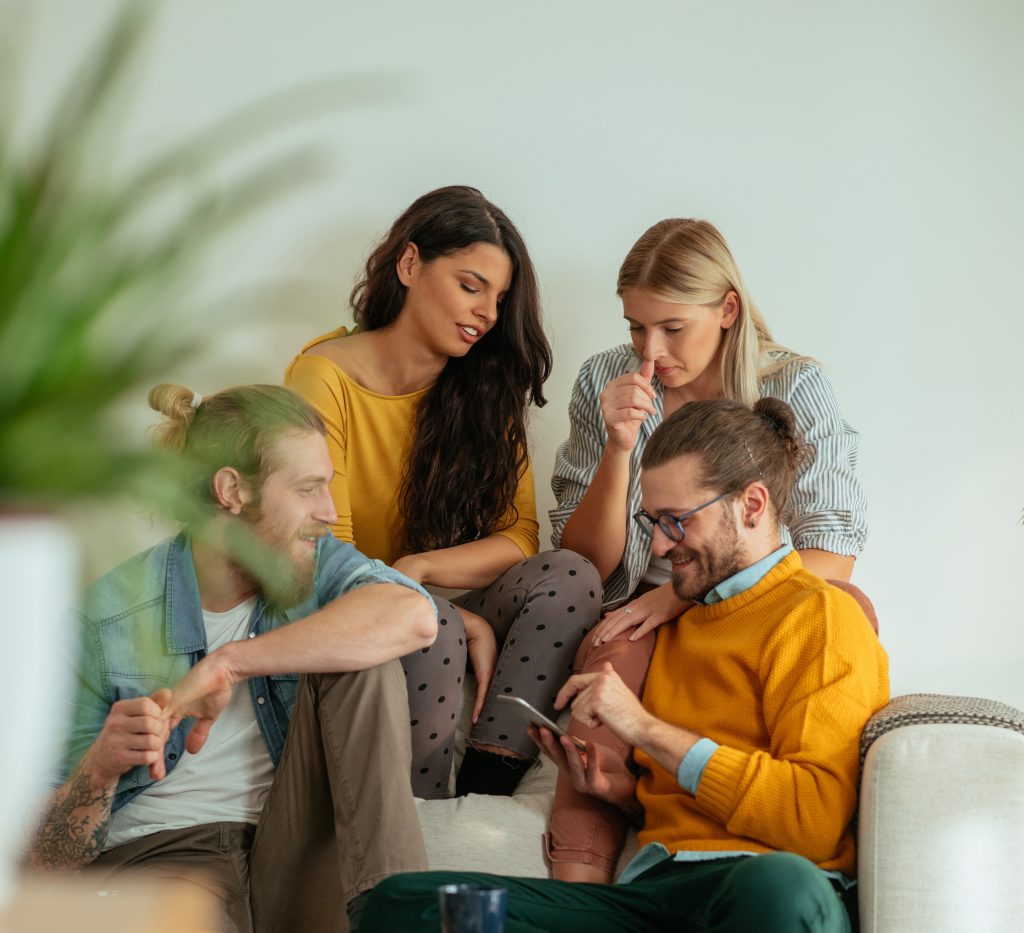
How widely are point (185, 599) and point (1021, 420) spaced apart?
210 cm

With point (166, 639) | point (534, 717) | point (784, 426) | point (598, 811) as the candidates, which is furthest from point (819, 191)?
point (166, 639)

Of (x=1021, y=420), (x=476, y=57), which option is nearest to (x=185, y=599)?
(x=476, y=57)

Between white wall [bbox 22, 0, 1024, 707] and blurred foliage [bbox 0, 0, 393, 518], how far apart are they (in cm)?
228

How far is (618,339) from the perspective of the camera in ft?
9.64

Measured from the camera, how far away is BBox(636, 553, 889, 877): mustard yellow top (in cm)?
160

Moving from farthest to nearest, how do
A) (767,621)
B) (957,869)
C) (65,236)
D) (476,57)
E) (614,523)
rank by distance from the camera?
1. (476,57)
2. (614,523)
3. (767,621)
4. (957,869)
5. (65,236)

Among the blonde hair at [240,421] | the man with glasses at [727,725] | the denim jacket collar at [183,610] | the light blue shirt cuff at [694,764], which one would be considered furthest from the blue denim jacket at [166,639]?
→ the light blue shirt cuff at [694,764]

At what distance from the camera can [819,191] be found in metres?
2.97

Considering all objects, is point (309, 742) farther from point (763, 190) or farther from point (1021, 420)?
point (1021, 420)

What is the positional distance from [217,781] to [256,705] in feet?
0.39

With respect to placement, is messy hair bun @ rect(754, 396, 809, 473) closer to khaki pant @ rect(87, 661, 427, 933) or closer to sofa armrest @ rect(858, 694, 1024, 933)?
sofa armrest @ rect(858, 694, 1024, 933)

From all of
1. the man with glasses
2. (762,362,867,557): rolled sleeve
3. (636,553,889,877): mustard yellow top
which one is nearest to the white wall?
(762,362,867,557): rolled sleeve

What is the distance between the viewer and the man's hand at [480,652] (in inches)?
85.6

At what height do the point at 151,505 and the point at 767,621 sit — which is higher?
the point at 151,505
